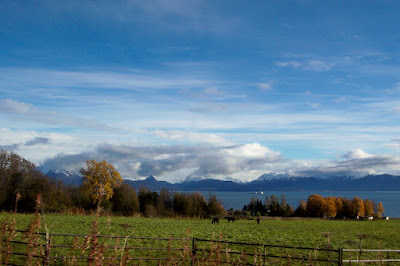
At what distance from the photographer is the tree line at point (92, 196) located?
49344mm

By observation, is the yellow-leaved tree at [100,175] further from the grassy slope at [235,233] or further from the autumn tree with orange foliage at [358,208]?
the autumn tree with orange foliage at [358,208]

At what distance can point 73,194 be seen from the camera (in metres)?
59.2

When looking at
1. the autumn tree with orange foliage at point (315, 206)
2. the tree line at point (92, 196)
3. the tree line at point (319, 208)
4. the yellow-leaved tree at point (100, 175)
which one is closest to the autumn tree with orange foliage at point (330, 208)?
the tree line at point (319, 208)

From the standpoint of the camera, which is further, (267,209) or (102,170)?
(267,209)

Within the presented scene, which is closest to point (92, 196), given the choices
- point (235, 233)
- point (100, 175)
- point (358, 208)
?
point (100, 175)

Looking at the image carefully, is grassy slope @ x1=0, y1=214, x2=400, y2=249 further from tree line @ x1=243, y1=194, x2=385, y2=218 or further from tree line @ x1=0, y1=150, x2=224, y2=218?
tree line @ x1=243, y1=194, x2=385, y2=218

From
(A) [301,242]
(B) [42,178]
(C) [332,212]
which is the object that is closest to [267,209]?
(C) [332,212]

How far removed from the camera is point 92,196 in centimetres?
6000

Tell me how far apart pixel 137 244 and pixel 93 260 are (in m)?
17.7

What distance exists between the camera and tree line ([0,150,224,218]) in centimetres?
4934

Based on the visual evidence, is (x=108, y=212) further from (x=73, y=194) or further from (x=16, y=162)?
(x=16, y=162)

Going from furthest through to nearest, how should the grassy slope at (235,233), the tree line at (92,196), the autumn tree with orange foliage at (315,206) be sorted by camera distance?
the autumn tree with orange foliage at (315,206), the tree line at (92,196), the grassy slope at (235,233)

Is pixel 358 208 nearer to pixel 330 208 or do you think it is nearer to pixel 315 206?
pixel 330 208

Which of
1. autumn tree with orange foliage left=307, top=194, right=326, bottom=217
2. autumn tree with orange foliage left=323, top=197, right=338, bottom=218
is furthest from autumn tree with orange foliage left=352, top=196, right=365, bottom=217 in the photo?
autumn tree with orange foliage left=307, top=194, right=326, bottom=217
